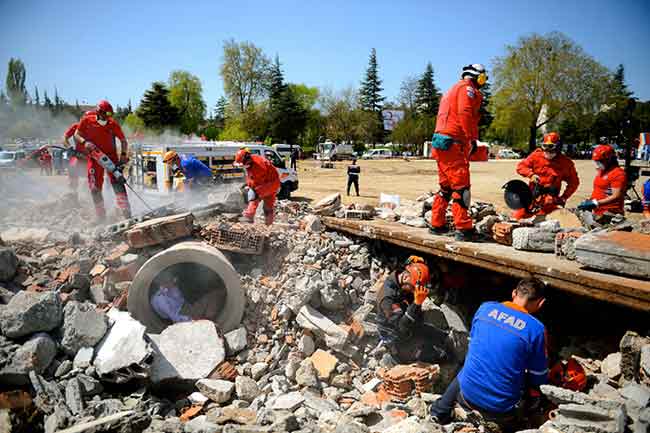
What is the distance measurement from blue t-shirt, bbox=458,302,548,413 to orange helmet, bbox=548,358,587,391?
58 cm

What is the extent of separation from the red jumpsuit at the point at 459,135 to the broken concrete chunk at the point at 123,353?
3.32 metres

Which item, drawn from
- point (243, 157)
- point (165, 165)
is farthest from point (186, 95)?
point (243, 157)

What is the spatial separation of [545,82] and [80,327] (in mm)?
37568

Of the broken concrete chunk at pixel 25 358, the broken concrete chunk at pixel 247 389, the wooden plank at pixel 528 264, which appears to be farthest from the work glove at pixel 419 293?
the broken concrete chunk at pixel 25 358

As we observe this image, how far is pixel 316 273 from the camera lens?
5055mm

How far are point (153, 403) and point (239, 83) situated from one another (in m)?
43.4

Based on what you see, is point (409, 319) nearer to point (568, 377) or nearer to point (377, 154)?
point (568, 377)

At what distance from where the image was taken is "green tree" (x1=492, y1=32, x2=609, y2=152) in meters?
32.1

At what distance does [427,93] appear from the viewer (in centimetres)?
5912

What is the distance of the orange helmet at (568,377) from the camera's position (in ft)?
10.7

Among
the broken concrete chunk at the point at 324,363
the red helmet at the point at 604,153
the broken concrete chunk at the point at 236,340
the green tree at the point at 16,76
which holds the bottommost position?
the broken concrete chunk at the point at 324,363

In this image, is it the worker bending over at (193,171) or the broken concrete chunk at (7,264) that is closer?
the broken concrete chunk at (7,264)

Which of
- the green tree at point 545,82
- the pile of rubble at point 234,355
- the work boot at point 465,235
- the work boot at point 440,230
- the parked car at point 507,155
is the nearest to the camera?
the pile of rubble at point 234,355

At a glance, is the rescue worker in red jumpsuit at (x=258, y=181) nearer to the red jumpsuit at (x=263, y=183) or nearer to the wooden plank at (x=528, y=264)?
the red jumpsuit at (x=263, y=183)
